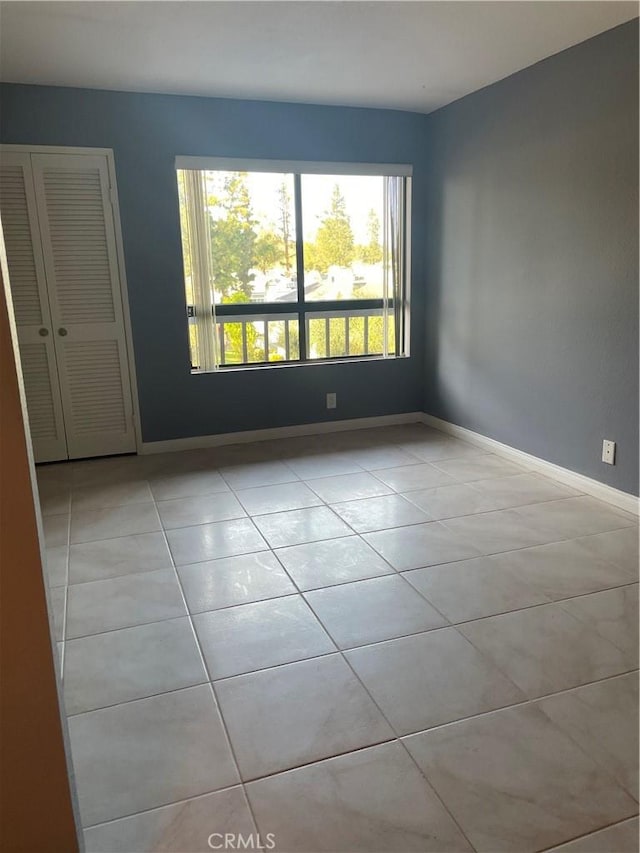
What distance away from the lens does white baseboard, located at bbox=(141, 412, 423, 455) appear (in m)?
4.30

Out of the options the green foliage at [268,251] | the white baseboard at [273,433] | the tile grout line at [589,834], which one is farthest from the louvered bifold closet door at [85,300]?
the tile grout line at [589,834]

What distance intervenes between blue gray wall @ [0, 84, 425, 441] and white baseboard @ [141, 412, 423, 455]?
5 cm

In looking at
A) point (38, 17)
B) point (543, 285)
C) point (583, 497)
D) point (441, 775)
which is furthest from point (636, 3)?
point (441, 775)

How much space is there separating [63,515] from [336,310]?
2.44 metres

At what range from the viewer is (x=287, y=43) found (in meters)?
2.96

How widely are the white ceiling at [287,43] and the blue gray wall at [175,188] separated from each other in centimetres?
14

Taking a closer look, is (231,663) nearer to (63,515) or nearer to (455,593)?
(455,593)

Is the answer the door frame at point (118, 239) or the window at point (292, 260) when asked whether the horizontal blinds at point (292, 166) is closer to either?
the window at point (292, 260)

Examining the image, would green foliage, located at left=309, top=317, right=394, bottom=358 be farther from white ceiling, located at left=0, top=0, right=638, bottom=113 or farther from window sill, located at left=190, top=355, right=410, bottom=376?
white ceiling, located at left=0, top=0, right=638, bottom=113

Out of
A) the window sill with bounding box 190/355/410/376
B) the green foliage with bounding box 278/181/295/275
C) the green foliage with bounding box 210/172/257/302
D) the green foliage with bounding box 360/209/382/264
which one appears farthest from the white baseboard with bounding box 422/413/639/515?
the green foliage with bounding box 210/172/257/302

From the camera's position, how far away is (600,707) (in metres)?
1.74

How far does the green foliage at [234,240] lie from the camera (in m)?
4.15

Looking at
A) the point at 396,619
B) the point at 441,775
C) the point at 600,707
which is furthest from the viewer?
the point at 396,619

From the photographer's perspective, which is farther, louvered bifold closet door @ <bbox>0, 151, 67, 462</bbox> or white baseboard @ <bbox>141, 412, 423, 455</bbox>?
white baseboard @ <bbox>141, 412, 423, 455</bbox>
